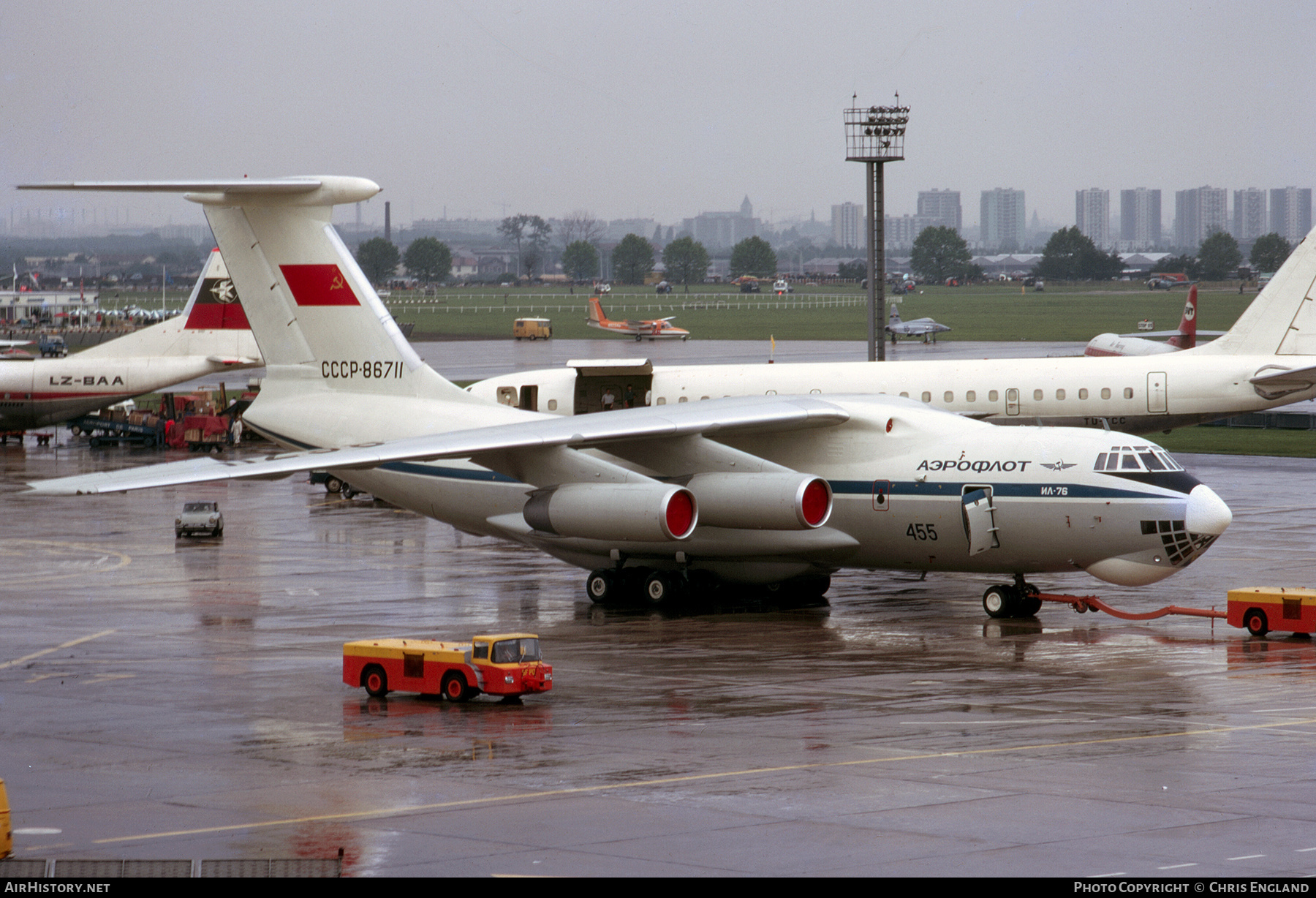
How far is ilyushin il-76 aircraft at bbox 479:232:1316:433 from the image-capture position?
37.3m

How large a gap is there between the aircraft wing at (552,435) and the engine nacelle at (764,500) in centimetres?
88

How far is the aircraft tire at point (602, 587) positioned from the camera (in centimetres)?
2639

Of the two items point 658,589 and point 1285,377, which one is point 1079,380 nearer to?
point 1285,377

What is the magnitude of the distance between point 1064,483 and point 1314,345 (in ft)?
65.3

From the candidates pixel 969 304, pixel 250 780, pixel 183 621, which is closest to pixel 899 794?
pixel 250 780

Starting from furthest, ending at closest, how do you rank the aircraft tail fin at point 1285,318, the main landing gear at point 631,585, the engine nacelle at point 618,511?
the aircraft tail fin at point 1285,318 → the main landing gear at point 631,585 → the engine nacelle at point 618,511

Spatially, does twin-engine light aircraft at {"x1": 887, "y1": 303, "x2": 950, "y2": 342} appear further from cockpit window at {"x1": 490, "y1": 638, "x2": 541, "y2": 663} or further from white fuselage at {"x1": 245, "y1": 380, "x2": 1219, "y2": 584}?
cockpit window at {"x1": 490, "y1": 638, "x2": 541, "y2": 663}

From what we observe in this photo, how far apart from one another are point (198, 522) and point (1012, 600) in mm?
18338

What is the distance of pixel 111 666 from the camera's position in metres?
20.6

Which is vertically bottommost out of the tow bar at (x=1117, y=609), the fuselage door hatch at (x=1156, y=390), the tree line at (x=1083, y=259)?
the tow bar at (x=1117, y=609)

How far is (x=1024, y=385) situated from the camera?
38.4 m

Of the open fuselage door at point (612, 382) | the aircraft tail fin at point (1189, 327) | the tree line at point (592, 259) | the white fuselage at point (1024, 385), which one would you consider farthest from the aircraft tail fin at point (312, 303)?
the tree line at point (592, 259)

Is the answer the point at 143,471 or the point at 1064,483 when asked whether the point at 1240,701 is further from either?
the point at 143,471

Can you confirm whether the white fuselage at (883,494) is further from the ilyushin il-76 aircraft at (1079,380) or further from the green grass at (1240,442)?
the green grass at (1240,442)
